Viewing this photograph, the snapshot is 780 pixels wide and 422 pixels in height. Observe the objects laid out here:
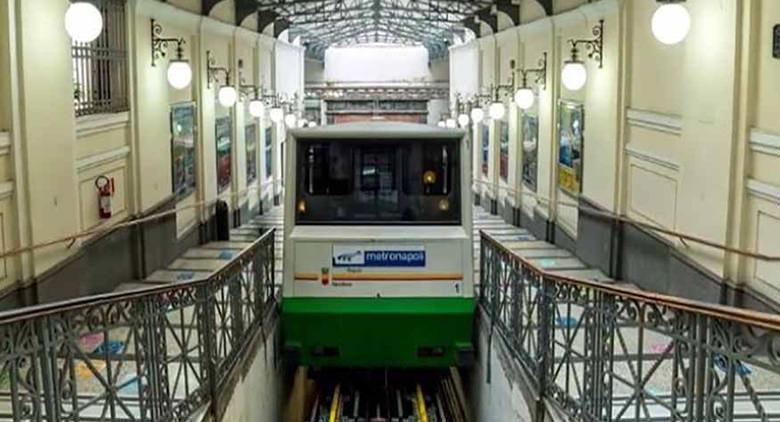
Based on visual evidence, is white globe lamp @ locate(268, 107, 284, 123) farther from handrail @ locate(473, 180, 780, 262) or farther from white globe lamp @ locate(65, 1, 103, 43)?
white globe lamp @ locate(65, 1, 103, 43)

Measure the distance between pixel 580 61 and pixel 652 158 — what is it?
2237mm

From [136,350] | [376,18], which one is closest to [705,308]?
[136,350]

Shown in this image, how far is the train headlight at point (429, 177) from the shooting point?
8.89 m

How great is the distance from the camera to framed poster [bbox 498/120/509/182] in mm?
17797

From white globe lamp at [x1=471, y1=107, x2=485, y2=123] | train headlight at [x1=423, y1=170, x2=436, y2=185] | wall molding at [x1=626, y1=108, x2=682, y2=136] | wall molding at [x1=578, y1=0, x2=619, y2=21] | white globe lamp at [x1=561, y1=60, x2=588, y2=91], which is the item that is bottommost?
train headlight at [x1=423, y1=170, x2=436, y2=185]

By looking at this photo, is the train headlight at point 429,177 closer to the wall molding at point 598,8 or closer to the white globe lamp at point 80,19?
the wall molding at point 598,8

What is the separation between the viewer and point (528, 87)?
578 inches

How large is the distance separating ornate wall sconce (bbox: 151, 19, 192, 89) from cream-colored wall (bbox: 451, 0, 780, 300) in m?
4.97

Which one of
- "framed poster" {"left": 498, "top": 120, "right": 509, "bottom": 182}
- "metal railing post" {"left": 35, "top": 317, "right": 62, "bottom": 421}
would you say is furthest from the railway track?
"framed poster" {"left": 498, "top": 120, "right": 509, "bottom": 182}

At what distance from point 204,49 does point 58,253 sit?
655 centimetres

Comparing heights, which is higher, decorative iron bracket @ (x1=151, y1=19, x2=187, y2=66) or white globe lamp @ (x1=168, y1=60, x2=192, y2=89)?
decorative iron bracket @ (x1=151, y1=19, x2=187, y2=66)

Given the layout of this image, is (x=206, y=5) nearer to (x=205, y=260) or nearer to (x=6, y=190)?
(x=205, y=260)

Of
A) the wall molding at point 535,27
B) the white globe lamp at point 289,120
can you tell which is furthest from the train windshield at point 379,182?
the white globe lamp at point 289,120

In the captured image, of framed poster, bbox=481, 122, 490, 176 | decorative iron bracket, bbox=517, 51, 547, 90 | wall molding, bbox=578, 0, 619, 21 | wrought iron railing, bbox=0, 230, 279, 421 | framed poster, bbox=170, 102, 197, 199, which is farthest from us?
framed poster, bbox=481, 122, 490, 176
